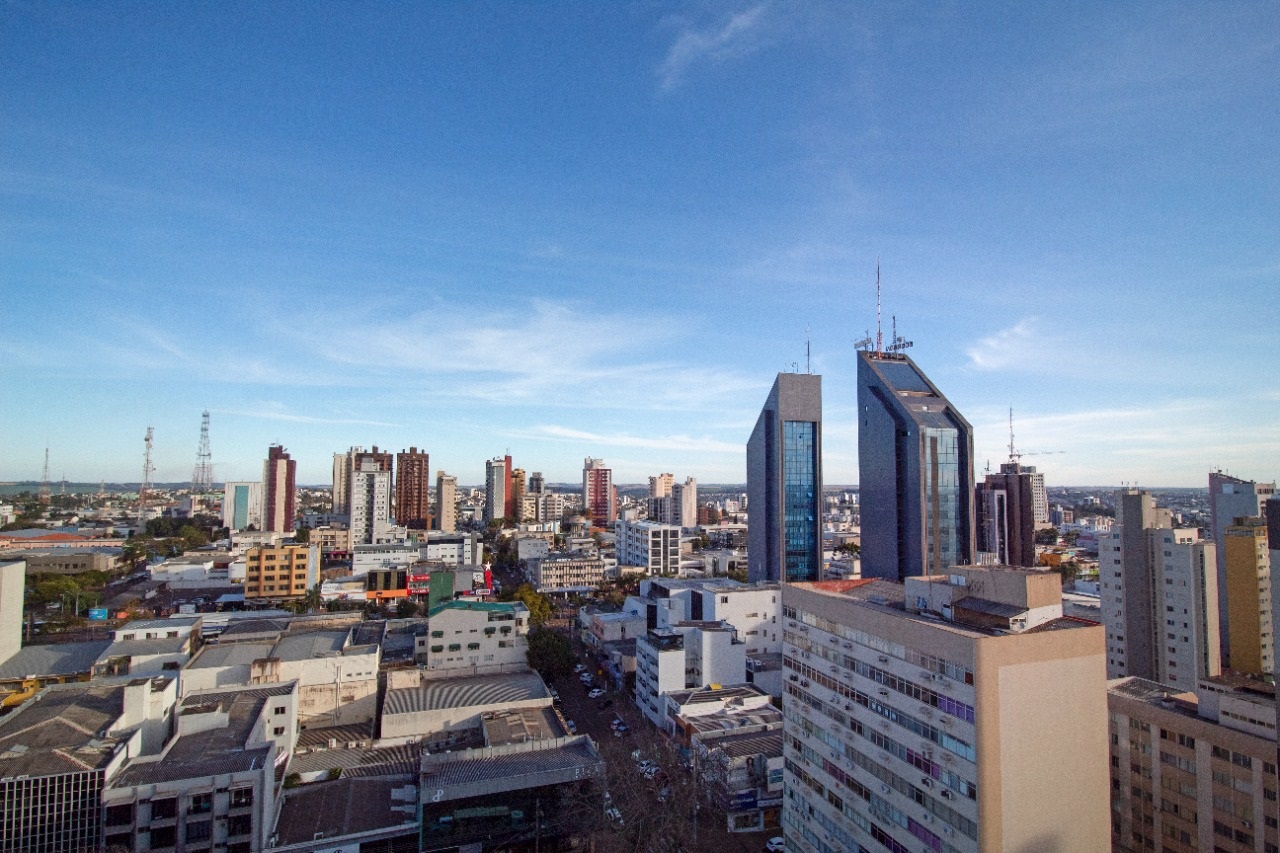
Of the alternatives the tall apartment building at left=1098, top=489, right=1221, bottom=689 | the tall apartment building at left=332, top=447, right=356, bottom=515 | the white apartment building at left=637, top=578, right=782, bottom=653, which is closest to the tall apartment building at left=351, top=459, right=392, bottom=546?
the tall apartment building at left=332, top=447, right=356, bottom=515

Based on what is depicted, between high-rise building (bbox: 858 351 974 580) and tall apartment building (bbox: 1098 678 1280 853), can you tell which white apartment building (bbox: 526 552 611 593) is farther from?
tall apartment building (bbox: 1098 678 1280 853)

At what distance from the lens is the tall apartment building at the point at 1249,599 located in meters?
17.4

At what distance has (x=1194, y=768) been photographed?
10.3 meters

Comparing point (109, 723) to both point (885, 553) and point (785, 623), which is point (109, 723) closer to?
point (785, 623)

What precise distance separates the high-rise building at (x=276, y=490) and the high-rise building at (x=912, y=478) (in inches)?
1720

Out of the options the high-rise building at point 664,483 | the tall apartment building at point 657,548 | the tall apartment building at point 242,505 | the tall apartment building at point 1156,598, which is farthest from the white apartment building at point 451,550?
the high-rise building at point 664,483

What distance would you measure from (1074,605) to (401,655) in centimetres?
2641

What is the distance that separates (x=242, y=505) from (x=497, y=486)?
22640mm

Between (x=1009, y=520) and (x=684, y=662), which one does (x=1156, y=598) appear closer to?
(x=684, y=662)

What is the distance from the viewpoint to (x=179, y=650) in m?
18.4

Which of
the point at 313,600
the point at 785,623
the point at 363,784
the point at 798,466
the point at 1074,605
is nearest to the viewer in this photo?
the point at 785,623

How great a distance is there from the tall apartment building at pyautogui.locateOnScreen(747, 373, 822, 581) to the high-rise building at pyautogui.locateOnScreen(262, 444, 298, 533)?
38283mm

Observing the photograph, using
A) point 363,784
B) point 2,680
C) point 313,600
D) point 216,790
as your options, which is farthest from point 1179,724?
point 313,600

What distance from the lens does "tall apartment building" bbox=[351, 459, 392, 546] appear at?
4906 centimetres
